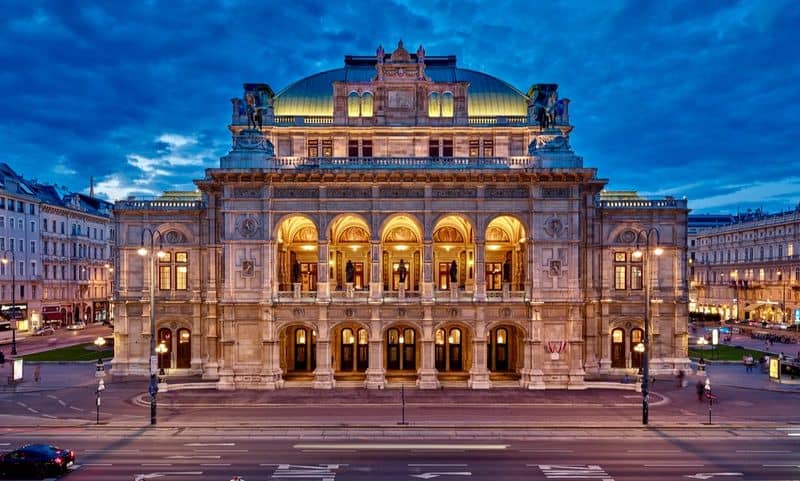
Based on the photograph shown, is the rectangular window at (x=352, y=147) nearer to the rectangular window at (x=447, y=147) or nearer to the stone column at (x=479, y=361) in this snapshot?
the rectangular window at (x=447, y=147)

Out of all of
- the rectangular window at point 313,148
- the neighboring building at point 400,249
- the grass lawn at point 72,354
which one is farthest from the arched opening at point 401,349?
the grass lawn at point 72,354

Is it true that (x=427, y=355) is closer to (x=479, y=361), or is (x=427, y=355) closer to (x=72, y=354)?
(x=479, y=361)

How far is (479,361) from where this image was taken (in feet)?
155

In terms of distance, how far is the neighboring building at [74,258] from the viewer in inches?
3745

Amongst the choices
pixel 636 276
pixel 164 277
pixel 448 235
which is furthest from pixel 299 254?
pixel 636 276

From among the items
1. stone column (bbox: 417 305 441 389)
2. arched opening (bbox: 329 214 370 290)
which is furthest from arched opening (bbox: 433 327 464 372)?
arched opening (bbox: 329 214 370 290)

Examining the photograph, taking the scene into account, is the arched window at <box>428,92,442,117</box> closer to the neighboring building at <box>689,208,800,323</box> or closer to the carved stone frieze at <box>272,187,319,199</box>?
the carved stone frieze at <box>272,187,319,199</box>

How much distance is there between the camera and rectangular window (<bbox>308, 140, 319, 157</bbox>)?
53.7 meters

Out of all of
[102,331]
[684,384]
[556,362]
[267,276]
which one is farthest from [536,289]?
[102,331]

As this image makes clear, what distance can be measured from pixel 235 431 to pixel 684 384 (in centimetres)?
3418

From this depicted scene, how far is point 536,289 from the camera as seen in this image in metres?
47.3

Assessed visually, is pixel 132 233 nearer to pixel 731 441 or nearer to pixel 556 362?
pixel 556 362

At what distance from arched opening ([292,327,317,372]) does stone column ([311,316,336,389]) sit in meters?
5.26

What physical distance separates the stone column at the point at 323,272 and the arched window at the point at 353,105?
12.7 meters
